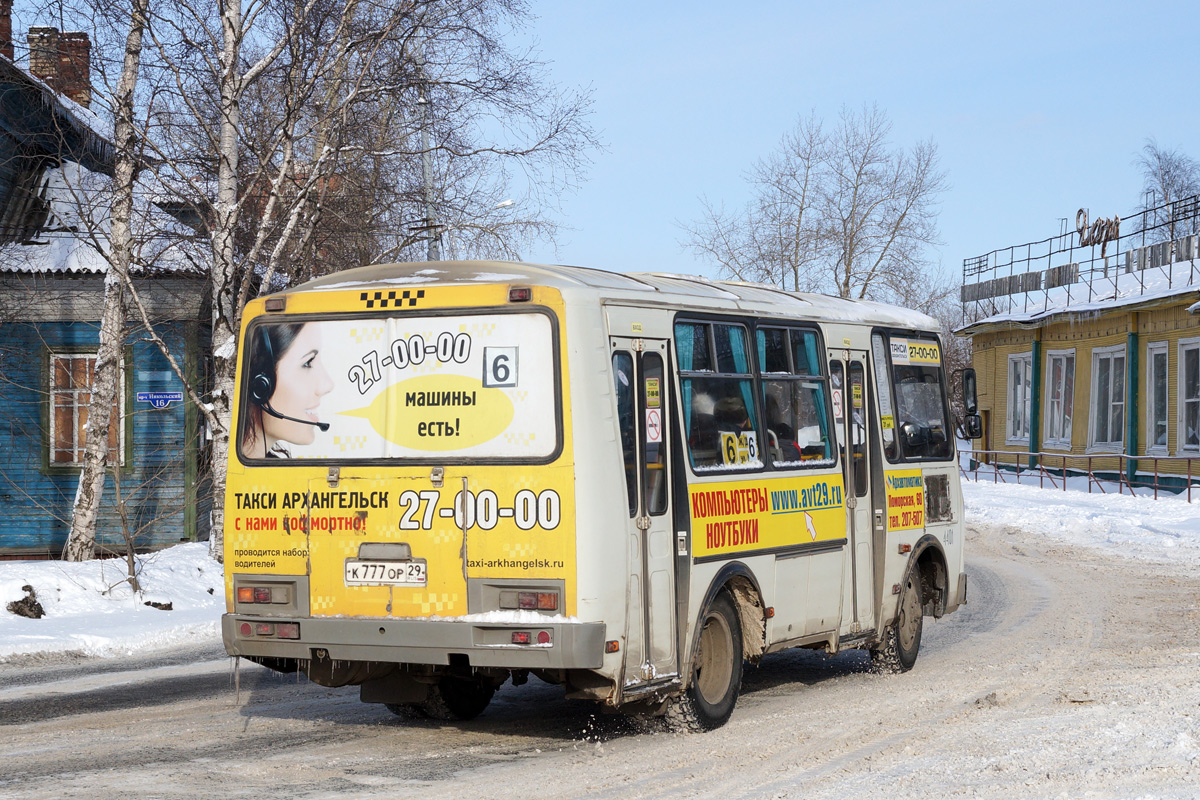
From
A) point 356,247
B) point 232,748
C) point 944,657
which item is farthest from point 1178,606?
point 356,247

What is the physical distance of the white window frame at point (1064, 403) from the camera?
35812 mm

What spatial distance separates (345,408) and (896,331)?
509 cm

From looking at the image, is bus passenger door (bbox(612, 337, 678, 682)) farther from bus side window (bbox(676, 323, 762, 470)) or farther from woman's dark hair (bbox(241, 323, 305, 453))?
woman's dark hair (bbox(241, 323, 305, 453))

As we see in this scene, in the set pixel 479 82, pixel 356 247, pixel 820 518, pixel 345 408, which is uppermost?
pixel 479 82

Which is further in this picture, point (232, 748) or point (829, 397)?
point (829, 397)

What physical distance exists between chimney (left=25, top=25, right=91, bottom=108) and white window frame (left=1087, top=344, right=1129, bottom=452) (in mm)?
24114

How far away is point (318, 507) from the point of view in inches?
310

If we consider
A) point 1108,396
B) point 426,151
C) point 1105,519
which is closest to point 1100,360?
point 1108,396

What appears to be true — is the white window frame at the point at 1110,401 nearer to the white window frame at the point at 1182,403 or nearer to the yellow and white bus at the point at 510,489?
the white window frame at the point at 1182,403

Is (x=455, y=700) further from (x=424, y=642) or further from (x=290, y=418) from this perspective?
(x=290, y=418)

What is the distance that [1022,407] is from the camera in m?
39.2

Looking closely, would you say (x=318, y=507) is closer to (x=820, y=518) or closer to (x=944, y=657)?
(x=820, y=518)

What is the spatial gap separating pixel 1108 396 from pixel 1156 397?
2.51 m

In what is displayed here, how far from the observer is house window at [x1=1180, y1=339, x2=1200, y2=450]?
29.8 m
